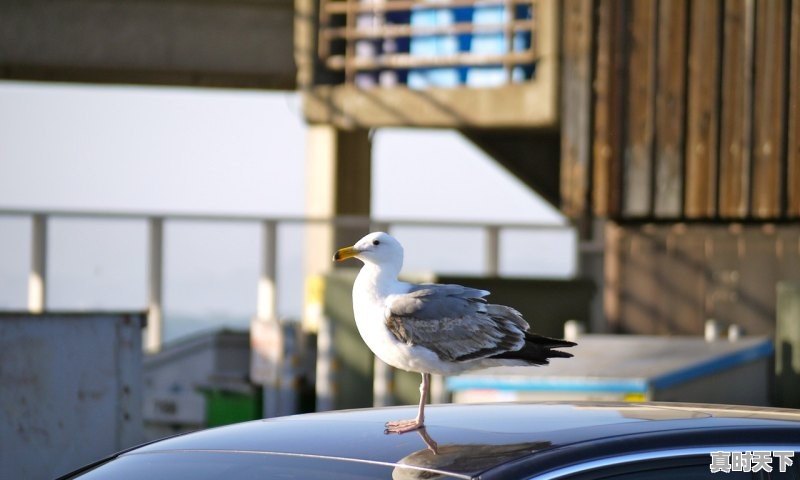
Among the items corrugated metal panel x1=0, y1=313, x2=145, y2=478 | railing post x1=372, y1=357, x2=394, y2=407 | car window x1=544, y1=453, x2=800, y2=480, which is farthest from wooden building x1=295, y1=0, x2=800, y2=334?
car window x1=544, y1=453, x2=800, y2=480

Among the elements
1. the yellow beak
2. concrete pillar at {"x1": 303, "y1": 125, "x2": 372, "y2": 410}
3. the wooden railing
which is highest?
the wooden railing

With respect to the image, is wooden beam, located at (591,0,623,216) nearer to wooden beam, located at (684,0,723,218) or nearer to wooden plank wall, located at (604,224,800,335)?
wooden plank wall, located at (604,224,800,335)

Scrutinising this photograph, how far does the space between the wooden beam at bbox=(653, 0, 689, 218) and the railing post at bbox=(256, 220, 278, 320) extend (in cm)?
495

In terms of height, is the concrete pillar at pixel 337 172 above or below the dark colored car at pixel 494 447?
above

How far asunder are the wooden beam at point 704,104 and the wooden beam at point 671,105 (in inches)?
3.6

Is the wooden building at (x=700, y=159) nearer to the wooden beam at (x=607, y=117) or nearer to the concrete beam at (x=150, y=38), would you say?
the wooden beam at (x=607, y=117)

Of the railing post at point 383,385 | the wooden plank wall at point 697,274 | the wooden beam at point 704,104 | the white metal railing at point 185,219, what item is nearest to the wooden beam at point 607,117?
the wooden plank wall at point 697,274

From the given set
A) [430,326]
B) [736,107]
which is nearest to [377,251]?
[430,326]

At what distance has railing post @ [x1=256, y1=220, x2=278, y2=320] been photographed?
18984 mm

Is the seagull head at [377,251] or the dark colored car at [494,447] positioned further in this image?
the seagull head at [377,251]

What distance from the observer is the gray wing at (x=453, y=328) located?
4871 mm

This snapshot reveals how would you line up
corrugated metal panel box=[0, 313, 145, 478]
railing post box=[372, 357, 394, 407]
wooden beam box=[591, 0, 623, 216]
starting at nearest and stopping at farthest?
corrugated metal panel box=[0, 313, 145, 478]
railing post box=[372, 357, 394, 407]
wooden beam box=[591, 0, 623, 216]

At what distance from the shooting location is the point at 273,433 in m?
4.05

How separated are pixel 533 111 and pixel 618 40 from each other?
162cm
